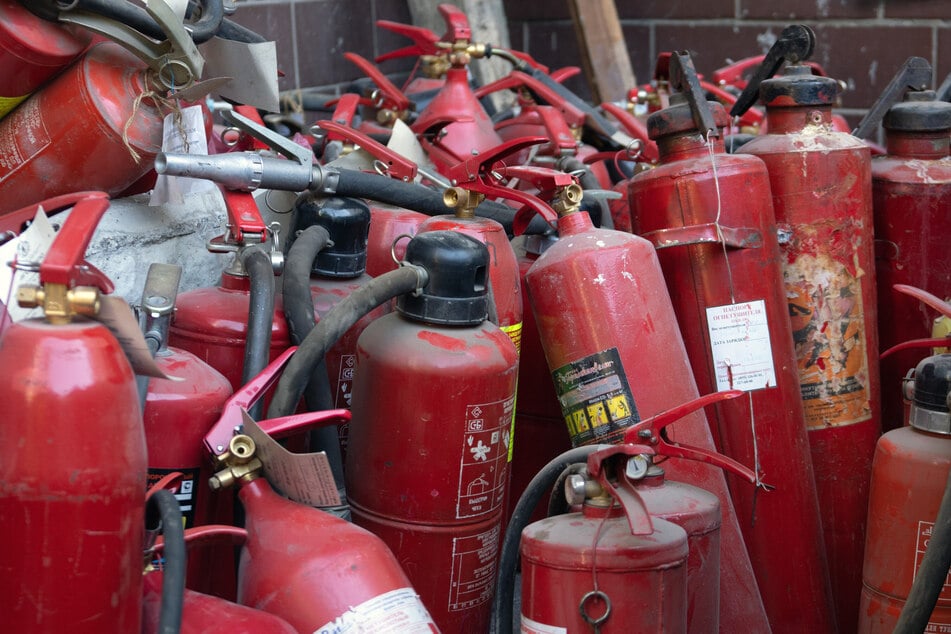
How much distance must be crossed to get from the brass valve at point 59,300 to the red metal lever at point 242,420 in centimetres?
30

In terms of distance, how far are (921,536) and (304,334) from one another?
764 millimetres

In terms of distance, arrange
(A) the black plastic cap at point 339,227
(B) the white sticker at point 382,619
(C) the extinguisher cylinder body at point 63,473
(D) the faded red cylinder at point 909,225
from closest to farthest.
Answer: (C) the extinguisher cylinder body at point 63,473
(B) the white sticker at point 382,619
(A) the black plastic cap at point 339,227
(D) the faded red cylinder at point 909,225

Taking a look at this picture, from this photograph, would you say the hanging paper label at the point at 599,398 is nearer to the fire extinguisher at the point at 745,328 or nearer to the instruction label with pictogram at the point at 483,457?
the instruction label with pictogram at the point at 483,457

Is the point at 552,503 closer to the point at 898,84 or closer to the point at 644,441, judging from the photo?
the point at 644,441

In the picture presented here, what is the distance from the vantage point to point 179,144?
1.47 metres

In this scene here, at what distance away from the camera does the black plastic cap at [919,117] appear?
1.74 m

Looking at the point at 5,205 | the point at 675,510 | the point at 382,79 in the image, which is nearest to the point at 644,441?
the point at 675,510

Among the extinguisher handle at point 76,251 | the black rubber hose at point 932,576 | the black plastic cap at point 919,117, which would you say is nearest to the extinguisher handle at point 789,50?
the black plastic cap at point 919,117

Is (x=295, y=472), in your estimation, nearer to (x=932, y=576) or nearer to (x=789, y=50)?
(x=932, y=576)

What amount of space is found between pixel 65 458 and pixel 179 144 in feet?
2.33

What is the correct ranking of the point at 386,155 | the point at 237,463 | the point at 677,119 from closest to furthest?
the point at 237,463, the point at 677,119, the point at 386,155

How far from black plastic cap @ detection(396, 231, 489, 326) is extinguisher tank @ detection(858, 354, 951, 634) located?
535 mm

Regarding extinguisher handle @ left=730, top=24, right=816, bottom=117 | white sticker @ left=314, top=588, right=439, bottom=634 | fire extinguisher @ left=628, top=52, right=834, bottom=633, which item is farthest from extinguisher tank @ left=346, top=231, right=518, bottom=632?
extinguisher handle @ left=730, top=24, right=816, bottom=117

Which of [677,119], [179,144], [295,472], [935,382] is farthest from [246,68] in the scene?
[935,382]
